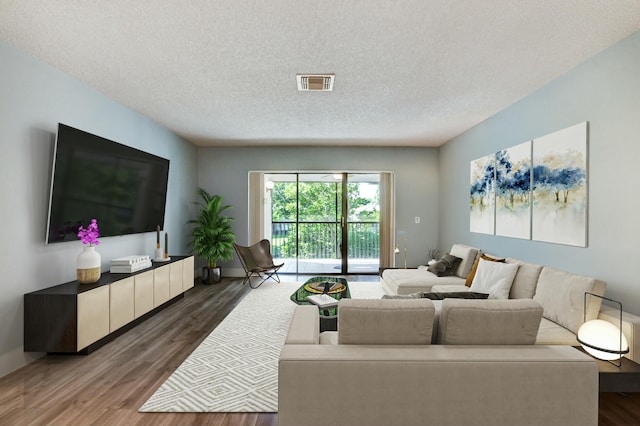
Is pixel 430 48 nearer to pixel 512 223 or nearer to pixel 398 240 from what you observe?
pixel 512 223

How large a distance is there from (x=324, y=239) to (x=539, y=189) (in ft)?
14.5

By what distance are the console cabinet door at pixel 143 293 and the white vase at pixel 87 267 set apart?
528 millimetres

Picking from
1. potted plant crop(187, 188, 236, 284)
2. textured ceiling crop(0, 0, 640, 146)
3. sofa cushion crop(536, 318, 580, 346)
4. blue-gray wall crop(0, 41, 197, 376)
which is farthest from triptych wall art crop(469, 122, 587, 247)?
blue-gray wall crop(0, 41, 197, 376)

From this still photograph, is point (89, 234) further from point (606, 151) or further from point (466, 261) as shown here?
point (606, 151)

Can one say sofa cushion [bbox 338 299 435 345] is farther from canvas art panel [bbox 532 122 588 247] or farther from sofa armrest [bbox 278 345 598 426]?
canvas art panel [bbox 532 122 588 247]

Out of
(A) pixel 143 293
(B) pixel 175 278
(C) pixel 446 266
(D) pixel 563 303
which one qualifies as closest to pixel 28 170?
(A) pixel 143 293

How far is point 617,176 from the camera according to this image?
2.72 meters

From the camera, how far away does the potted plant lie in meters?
6.26

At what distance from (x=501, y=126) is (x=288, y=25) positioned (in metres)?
3.42

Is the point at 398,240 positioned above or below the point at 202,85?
below

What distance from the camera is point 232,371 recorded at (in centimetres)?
281

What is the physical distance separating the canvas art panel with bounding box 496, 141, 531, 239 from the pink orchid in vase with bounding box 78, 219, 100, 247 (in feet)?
16.2

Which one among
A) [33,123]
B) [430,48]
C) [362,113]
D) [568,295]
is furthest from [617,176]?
→ [33,123]

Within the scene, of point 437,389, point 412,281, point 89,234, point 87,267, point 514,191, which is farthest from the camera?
point 412,281
